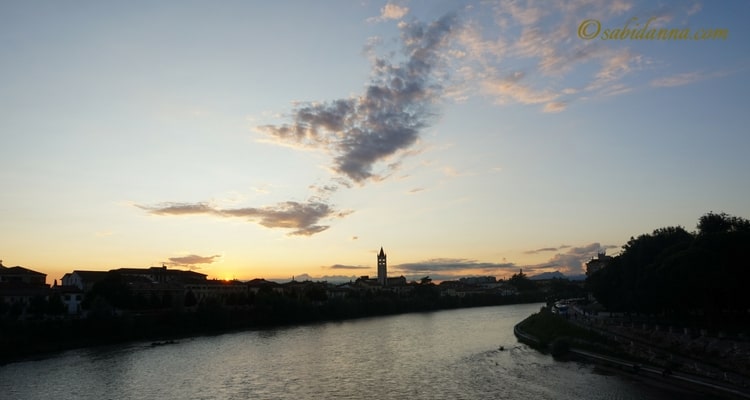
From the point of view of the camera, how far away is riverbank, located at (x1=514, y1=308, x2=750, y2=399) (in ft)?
102

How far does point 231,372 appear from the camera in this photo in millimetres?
43719

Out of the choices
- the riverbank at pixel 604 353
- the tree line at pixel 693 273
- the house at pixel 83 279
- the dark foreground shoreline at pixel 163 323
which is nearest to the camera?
the riverbank at pixel 604 353

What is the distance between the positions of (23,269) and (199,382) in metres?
67.9

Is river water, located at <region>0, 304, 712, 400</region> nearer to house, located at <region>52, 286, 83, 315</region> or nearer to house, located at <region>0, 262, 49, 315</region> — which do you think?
house, located at <region>0, 262, 49, 315</region>

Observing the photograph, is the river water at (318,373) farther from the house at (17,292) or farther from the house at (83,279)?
the house at (83,279)

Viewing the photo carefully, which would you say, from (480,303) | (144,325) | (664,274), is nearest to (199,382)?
(144,325)

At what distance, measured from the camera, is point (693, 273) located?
42594 millimetres

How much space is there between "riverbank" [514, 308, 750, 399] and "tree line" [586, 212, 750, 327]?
23.5 ft

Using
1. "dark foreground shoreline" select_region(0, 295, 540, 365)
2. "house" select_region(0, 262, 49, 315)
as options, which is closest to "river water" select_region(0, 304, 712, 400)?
"dark foreground shoreline" select_region(0, 295, 540, 365)

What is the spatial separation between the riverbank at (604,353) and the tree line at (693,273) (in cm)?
716

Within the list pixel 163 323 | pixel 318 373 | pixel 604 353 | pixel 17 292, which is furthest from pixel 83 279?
pixel 604 353

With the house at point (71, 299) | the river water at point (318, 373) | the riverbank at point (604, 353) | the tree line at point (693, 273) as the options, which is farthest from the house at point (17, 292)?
the tree line at point (693, 273)

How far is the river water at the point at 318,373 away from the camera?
1400 inches

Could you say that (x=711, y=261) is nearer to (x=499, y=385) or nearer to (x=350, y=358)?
(x=499, y=385)
